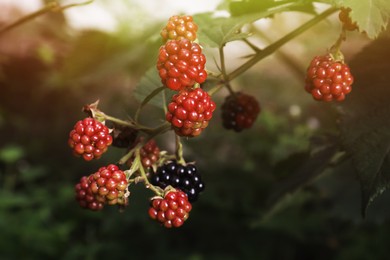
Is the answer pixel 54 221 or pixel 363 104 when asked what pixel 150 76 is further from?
pixel 54 221

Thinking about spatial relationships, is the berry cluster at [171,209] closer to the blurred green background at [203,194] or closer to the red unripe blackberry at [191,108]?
the red unripe blackberry at [191,108]

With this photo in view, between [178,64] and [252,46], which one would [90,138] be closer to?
[178,64]

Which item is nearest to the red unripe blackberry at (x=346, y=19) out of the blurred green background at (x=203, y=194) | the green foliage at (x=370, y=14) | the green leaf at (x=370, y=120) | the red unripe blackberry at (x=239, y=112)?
the green foliage at (x=370, y=14)

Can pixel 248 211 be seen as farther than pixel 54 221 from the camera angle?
No

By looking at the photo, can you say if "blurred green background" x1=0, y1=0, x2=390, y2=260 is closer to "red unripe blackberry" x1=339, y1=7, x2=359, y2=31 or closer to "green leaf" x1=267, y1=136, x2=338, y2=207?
"green leaf" x1=267, y1=136, x2=338, y2=207

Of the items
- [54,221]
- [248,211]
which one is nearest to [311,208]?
[248,211]

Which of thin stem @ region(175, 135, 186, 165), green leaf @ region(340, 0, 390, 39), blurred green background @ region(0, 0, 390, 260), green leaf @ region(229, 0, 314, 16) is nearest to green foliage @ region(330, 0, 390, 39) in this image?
green leaf @ region(340, 0, 390, 39)
